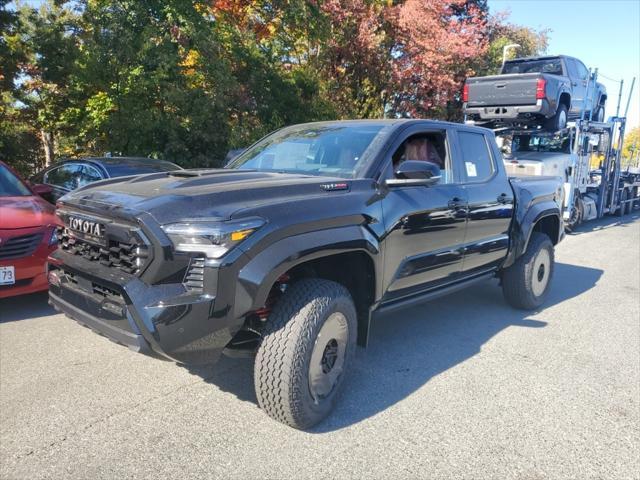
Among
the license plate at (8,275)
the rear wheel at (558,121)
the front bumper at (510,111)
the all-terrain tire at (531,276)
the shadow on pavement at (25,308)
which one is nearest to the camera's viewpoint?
the license plate at (8,275)

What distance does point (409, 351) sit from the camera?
443 centimetres

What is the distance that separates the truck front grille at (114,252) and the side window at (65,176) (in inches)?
156

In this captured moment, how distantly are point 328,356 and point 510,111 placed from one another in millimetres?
9891

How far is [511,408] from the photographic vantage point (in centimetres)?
348

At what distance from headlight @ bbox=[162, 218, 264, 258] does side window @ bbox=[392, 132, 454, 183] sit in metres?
1.77

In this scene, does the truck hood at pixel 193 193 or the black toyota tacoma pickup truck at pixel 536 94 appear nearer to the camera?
the truck hood at pixel 193 193

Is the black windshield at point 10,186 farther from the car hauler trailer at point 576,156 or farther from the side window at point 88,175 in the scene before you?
the car hauler trailer at point 576,156

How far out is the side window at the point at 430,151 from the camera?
4.05 meters

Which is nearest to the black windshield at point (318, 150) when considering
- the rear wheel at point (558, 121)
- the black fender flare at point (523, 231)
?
the black fender flare at point (523, 231)

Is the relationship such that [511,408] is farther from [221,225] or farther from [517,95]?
[517,95]

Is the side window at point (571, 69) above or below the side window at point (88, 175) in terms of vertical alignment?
above

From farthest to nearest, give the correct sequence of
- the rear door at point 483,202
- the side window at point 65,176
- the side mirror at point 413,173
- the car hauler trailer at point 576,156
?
the car hauler trailer at point 576,156, the side window at point 65,176, the rear door at point 483,202, the side mirror at point 413,173

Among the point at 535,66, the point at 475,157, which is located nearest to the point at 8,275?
the point at 475,157

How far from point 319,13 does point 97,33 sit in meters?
5.38
